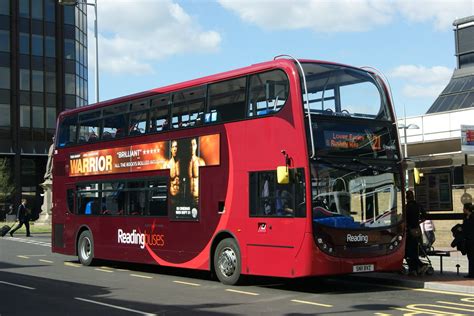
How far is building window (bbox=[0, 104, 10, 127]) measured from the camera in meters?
60.1

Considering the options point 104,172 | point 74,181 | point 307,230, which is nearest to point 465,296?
point 307,230

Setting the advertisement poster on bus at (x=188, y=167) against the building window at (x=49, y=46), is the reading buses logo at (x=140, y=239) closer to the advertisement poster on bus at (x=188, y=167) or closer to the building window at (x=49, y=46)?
the advertisement poster on bus at (x=188, y=167)

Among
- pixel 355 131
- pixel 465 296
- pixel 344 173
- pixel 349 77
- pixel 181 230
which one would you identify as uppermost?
pixel 349 77

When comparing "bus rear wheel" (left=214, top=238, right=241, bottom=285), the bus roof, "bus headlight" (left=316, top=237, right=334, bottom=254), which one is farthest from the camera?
"bus rear wheel" (left=214, top=238, right=241, bottom=285)

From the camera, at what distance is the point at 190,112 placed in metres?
14.3

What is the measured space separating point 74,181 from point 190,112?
5.74 meters

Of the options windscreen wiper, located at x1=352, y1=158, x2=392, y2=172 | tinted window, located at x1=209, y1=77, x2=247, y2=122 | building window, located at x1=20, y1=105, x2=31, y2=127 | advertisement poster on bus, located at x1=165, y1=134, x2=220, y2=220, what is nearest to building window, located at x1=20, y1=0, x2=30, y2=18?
building window, located at x1=20, y1=105, x2=31, y2=127

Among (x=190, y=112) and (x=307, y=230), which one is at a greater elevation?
(x=190, y=112)

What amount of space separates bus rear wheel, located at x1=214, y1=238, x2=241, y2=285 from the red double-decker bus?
21mm

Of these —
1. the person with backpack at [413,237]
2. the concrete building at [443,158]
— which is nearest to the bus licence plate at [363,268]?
the person with backpack at [413,237]

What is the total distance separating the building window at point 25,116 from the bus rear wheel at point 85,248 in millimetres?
46075

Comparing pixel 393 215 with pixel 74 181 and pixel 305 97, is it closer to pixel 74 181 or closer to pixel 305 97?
pixel 305 97

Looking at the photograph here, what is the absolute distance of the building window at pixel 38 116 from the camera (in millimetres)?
61594

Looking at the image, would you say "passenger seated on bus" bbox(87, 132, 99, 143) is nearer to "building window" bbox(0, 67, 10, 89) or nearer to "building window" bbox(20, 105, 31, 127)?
"building window" bbox(20, 105, 31, 127)
